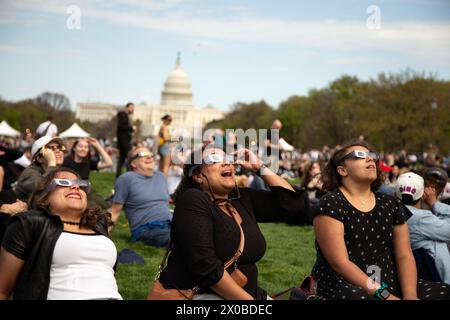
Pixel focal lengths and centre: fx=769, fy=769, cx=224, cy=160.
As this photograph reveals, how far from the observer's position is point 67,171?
15.2 ft

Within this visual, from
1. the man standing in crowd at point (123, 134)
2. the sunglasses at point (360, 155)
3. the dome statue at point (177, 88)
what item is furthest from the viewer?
the dome statue at point (177, 88)

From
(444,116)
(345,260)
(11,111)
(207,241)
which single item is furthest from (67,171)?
(11,111)

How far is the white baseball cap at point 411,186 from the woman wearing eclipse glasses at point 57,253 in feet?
7.84

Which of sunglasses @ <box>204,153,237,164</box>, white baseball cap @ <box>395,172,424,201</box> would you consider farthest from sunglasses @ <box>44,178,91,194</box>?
white baseball cap @ <box>395,172,424,201</box>

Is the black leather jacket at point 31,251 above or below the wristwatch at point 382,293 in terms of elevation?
above

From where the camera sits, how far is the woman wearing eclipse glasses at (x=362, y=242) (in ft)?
15.2

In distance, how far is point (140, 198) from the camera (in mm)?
8820

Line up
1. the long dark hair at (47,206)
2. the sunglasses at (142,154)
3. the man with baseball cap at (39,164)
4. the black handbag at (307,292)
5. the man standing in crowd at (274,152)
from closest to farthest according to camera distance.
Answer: the long dark hair at (47,206), the black handbag at (307,292), the man standing in crowd at (274,152), the man with baseball cap at (39,164), the sunglasses at (142,154)

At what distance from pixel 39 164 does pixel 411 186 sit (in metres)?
3.58

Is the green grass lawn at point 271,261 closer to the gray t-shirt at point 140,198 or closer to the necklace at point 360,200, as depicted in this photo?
the gray t-shirt at point 140,198

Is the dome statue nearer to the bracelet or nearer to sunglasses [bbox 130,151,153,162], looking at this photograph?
sunglasses [bbox 130,151,153,162]

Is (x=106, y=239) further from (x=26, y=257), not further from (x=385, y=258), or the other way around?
(x=385, y=258)

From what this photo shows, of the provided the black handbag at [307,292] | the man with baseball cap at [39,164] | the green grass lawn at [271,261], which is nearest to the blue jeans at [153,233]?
the green grass lawn at [271,261]

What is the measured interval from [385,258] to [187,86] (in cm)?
14796
